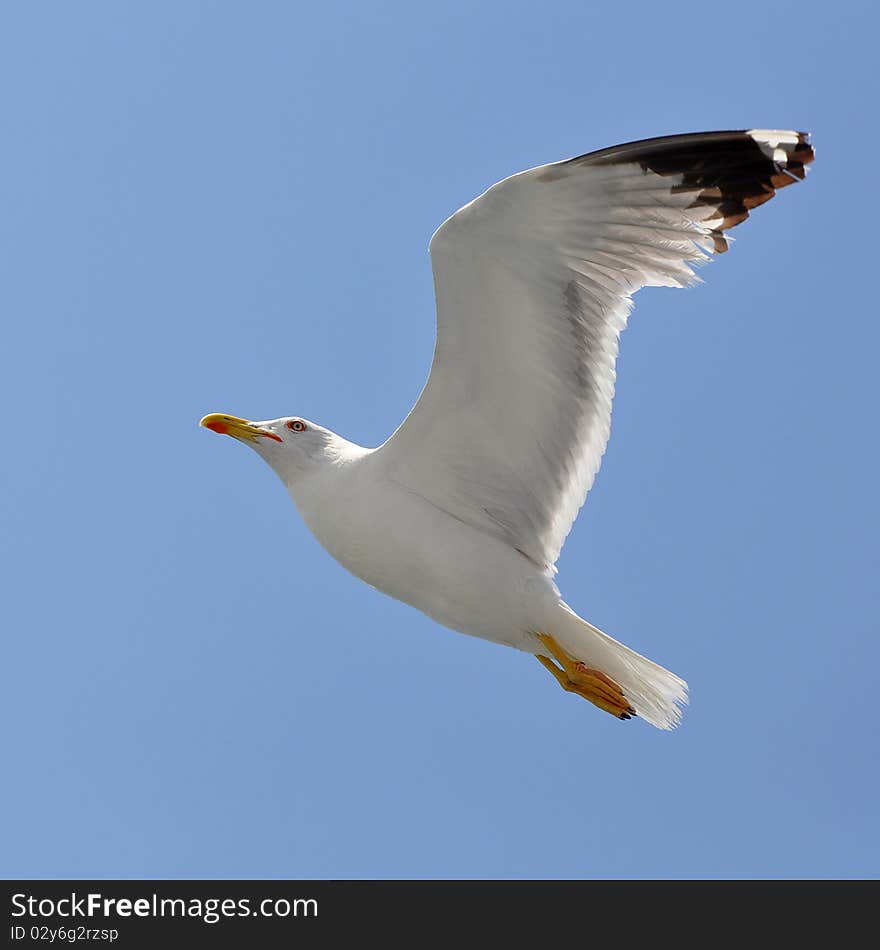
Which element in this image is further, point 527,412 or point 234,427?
point 234,427

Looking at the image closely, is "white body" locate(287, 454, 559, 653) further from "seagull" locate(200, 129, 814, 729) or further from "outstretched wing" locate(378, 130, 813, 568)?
"outstretched wing" locate(378, 130, 813, 568)

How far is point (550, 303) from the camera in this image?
7887 mm

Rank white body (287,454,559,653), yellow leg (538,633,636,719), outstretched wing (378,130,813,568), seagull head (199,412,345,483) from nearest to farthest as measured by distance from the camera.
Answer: outstretched wing (378,130,813,568)
white body (287,454,559,653)
yellow leg (538,633,636,719)
seagull head (199,412,345,483)

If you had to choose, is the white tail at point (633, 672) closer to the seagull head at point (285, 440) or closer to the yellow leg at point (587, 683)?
the yellow leg at point (587, 683)

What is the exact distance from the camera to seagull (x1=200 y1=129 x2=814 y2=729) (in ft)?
24.8

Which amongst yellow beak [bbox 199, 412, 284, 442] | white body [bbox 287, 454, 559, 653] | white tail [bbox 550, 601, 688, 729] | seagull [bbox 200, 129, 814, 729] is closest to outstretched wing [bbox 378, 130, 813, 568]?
seagull [bbox 200, 129, 814, 729]

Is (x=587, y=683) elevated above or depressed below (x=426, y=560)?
below

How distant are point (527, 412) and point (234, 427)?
1630 millimetres

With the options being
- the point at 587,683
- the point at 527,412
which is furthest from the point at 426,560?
the point at 587,683

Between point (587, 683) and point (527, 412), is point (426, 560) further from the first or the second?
point (587, 683)

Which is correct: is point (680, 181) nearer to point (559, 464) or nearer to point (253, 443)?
point (559, 464)

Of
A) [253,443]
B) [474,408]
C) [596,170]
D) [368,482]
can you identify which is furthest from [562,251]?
[253,443]

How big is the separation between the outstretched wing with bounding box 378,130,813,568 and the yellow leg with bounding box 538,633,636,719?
0.49 meters

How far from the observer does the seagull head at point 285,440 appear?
339 inches
